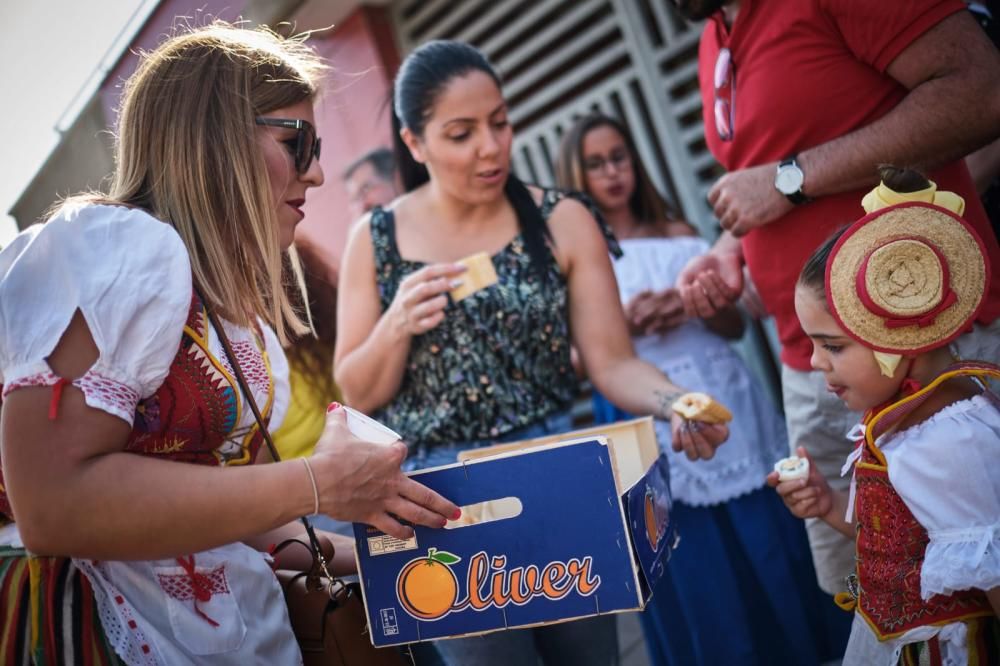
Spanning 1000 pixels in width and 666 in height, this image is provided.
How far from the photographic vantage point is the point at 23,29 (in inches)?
78.5

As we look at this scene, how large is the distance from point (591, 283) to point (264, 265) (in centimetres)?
111

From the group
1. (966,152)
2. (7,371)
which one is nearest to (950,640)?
(966,152)

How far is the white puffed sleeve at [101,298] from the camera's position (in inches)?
49.6

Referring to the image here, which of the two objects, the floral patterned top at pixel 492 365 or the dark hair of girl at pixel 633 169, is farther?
the dark hair of girl at pixel 633 169

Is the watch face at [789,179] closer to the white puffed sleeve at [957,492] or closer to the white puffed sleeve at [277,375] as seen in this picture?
the white puffed sleeve at [957,492]

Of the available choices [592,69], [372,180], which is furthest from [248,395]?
[592,69]

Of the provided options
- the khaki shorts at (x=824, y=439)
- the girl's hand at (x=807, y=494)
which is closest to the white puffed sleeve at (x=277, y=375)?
the girl's hand at (x=807, y=494)

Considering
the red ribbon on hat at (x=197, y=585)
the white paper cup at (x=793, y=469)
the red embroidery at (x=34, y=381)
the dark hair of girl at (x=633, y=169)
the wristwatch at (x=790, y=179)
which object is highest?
the dark hair of girl at (x=633, y=169)

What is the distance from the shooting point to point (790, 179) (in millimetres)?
1964

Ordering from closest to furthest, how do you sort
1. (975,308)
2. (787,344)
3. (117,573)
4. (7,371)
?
1. (7,371)
2. (117,573)
3. (975,308)
4. (787,344)

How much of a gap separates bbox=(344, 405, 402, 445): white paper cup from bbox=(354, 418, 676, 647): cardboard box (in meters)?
0.08

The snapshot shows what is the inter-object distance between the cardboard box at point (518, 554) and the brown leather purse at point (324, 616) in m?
0.08

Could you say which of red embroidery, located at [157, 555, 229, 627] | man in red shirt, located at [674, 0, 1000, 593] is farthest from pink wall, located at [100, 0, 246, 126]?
man in red shirt, located at [674, 0, 1000, 593]

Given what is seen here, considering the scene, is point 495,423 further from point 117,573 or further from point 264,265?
point 117,573
